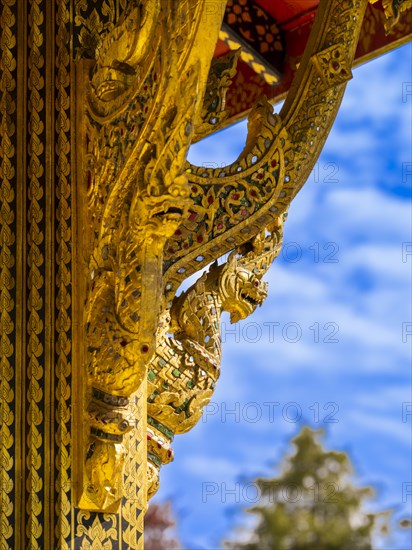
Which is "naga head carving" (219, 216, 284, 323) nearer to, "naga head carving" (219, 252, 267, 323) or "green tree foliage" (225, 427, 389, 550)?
"naga head carving" (219, 252, 267, 323)

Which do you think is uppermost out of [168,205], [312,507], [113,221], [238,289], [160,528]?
[160,528]

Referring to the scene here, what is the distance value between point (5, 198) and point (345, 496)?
141 cm

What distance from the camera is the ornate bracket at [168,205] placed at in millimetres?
4707

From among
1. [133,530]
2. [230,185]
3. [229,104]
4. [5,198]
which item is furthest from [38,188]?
[229,104]

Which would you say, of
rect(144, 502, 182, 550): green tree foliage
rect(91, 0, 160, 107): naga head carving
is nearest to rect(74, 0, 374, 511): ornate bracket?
rect(91, 0, 160, 107): naga head carving

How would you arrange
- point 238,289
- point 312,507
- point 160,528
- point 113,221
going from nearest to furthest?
1. point 312,507
2. point 113,221
3. point 238,289
4. point 160,528

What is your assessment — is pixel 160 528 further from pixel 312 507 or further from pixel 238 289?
pixel 312 507

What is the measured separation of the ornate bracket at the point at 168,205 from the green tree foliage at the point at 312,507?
0.49 metres

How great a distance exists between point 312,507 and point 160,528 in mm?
6146

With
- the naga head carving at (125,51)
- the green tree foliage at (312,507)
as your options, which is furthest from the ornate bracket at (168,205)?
the green tree foliage at (312,507)

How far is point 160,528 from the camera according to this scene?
34.3 feet

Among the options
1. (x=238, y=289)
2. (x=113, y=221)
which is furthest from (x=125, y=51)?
(x=238, y=289)

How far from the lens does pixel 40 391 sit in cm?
505

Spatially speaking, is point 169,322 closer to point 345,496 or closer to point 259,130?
point 259,130
